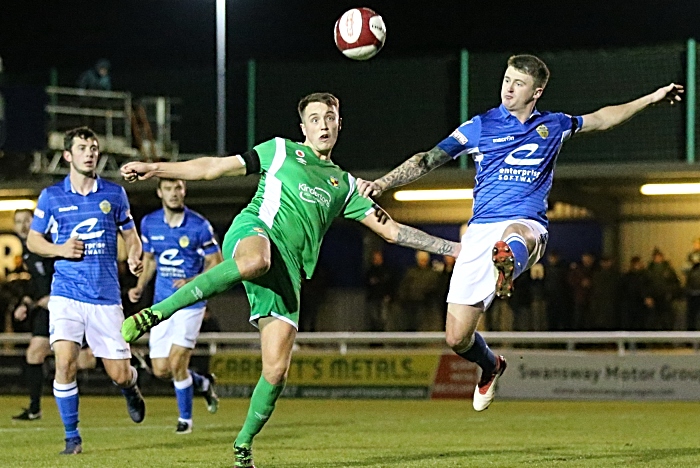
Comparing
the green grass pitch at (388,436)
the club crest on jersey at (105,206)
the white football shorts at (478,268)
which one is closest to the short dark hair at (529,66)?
the white football shorts at (478,268)

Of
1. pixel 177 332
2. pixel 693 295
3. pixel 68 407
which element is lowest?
pixel 693 295

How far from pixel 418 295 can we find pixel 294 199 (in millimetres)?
14337

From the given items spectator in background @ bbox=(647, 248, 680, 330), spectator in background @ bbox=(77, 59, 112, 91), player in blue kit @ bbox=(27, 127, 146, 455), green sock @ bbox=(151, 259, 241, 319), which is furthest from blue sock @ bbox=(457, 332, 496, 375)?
spectator in background @ bbox=(77, 59, 112, 91)

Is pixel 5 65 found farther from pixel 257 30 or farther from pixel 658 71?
pixel 658 71

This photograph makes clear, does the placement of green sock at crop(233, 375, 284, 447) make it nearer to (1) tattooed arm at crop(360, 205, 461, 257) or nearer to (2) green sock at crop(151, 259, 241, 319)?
(2) green sock at crop(151, 259, 241, 319)

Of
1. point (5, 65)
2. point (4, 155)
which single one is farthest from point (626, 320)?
point (5, 65)

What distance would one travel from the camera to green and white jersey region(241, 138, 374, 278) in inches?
345

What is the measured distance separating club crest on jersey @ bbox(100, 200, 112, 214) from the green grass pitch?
1905 mm

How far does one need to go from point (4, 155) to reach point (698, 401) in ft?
45.2

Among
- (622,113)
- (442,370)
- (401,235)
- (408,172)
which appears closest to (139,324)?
(401,235)

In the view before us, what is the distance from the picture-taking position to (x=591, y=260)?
73.5 ft

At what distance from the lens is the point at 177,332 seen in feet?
42.7

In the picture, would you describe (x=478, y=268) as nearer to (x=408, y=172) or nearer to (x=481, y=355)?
(x=481, y=355)

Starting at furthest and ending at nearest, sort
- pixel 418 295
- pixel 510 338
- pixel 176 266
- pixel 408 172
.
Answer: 1. pixel 418 295
2. pixel 510 338
3. pixel 176 266
4. pixel 408 172
